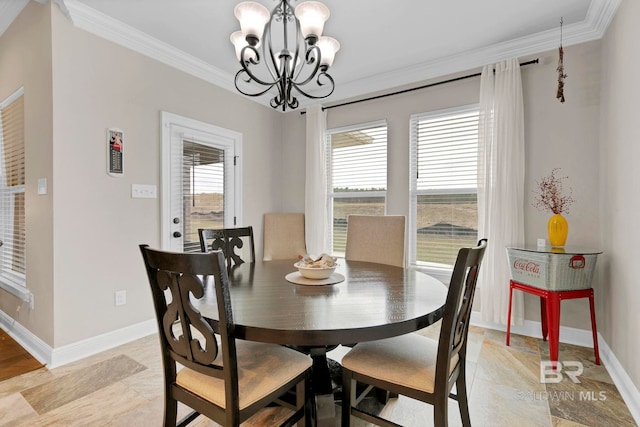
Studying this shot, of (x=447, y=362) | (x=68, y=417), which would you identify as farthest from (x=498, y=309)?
(x=68, y=417)

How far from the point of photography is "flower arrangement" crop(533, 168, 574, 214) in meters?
2.61

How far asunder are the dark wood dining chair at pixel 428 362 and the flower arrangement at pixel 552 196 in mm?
1750

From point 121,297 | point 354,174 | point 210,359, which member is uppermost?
point 354,174

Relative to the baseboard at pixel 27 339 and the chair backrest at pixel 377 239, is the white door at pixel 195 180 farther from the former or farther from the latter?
the chair backrest at pixel 377 239

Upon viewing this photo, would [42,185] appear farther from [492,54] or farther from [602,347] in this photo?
[602,347]

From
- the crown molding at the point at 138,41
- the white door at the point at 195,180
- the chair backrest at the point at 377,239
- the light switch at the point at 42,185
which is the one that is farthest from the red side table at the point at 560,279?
the light switch at the point at 42,185

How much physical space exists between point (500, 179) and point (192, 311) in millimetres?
2750

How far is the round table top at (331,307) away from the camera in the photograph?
1099 mm

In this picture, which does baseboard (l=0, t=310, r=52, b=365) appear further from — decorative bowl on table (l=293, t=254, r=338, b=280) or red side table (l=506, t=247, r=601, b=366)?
red side table (l=506, t=247, r=601, b=366)

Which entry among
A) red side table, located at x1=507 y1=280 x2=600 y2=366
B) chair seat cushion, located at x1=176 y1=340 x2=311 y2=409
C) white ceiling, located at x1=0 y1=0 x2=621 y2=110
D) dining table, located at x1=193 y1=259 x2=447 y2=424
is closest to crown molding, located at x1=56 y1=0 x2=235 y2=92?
white ceiling, located at x1=0 y1=0 x2=621 y2=110

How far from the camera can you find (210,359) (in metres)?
1.14

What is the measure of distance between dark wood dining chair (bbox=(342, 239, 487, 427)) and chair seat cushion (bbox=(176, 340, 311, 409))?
0.26m

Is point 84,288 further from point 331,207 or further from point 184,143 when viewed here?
point 331,207

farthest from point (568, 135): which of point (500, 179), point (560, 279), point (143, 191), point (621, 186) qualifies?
point (143, 191)
